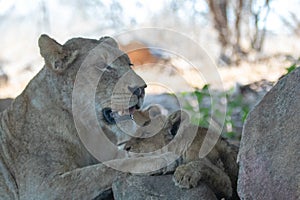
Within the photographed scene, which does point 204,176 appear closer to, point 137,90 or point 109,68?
point 137,90

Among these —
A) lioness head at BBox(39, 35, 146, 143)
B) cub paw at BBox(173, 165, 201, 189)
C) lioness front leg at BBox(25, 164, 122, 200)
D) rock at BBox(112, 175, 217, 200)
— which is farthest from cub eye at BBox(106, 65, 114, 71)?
cub paw at BBox(173, 165, 201, 189)

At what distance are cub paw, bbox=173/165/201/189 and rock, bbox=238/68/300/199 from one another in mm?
330

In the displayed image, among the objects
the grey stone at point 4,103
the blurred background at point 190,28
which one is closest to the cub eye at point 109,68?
the grey stone at point 4,103

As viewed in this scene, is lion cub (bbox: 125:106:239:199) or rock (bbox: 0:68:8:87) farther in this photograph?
rock (bbox: 0:68:8:87)

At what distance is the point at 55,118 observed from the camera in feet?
13.9

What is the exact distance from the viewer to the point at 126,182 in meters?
3.61

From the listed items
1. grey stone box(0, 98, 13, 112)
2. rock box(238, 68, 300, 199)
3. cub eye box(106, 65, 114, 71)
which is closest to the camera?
rock box(238, 68, 300, 199)

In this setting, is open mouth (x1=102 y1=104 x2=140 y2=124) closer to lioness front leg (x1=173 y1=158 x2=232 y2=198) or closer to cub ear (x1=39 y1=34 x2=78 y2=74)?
cub ear (x1=39 y1=34 x2=78 y2=74)

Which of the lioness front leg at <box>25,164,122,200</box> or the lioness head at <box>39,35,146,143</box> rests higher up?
the lioness head at <box>39,35,146,143</box>

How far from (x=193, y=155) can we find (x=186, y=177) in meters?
0.32

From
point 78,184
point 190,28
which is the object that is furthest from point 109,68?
point 190,28

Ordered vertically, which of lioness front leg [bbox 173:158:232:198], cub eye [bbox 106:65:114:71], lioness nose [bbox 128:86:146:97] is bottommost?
lioness front leg [bbox 173:158:232:198]

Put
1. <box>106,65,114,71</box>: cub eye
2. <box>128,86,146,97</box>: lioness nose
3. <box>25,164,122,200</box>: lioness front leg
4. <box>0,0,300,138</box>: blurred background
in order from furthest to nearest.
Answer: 1. <box>0,0,300,138</box>: blurred background
2. <box>106,65,114,71</box>: cub eye
3. <box>128,86,146,97</box>: lioness nose
4. <box>25,164,122,200</box>: lioness front leg

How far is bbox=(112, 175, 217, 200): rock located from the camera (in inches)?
136
